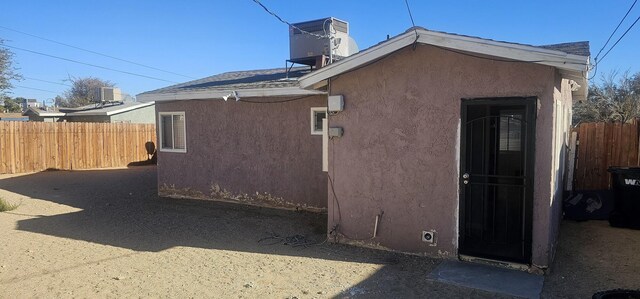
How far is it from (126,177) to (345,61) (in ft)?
38.6

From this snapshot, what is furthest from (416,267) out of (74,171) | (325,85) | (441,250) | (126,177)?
(74,171)

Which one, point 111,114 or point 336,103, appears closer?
point 336,103

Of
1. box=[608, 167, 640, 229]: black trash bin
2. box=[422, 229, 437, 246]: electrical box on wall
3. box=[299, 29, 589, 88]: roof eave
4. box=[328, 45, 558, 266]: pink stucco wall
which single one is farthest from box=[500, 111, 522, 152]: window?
box=[608, 167, 640, 229]: black trash bin

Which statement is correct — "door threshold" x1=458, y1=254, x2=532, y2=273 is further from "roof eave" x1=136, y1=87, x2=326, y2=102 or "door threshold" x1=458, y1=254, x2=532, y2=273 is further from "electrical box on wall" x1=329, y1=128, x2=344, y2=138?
"roof eave" x1=136, y1=87, x2=326, y2=102

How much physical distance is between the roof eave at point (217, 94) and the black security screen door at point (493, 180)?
3.10 meters

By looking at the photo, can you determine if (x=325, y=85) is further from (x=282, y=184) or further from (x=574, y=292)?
(x=574, y=292)

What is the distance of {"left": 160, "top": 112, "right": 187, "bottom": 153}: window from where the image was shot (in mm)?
10758

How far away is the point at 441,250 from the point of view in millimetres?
5910

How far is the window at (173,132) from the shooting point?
1076 centimetres

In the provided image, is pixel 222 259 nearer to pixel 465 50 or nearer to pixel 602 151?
pixel 465 50

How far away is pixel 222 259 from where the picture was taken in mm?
6078

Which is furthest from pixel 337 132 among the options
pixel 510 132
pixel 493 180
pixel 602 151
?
pixel 602 151

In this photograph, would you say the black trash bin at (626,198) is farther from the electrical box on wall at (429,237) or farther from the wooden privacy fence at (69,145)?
the wooden privacy fence at (69,145)

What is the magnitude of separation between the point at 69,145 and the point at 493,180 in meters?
17.3
